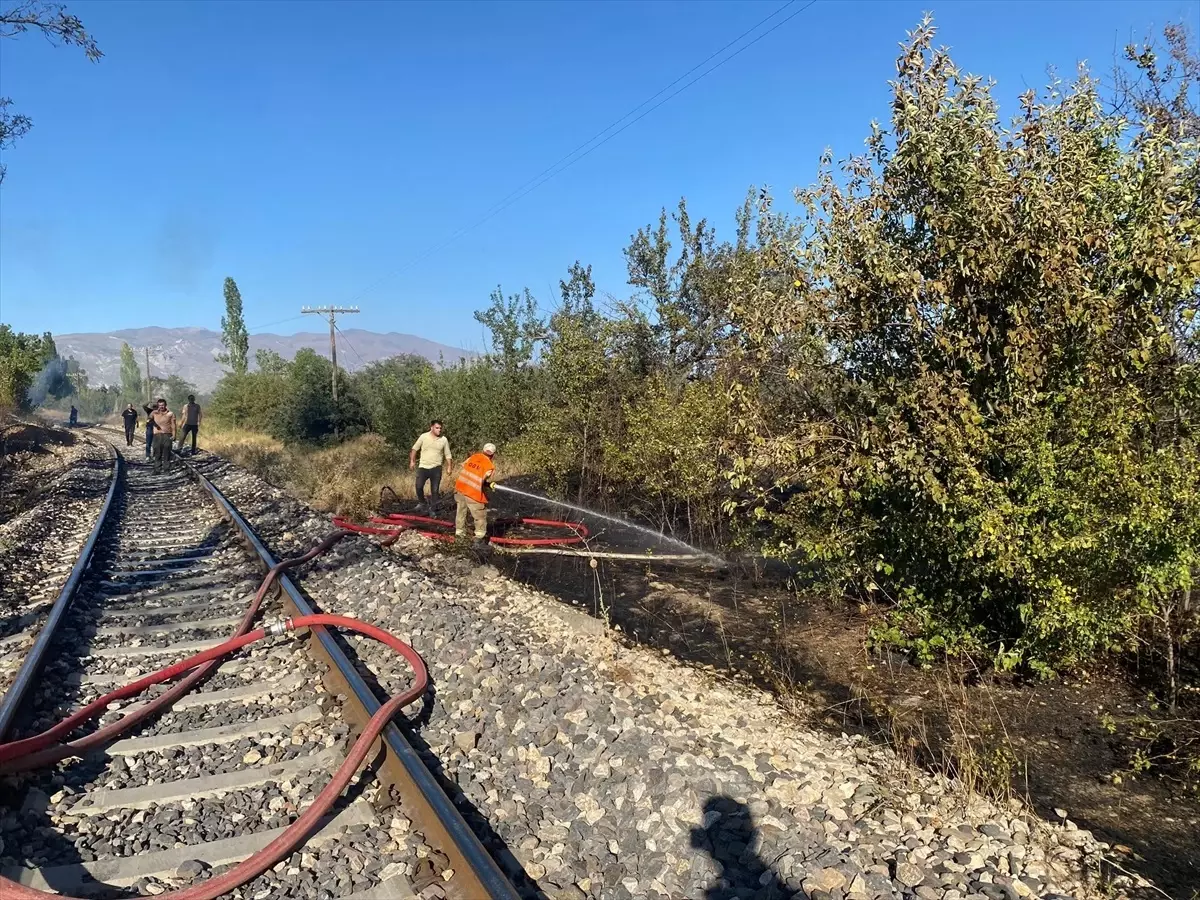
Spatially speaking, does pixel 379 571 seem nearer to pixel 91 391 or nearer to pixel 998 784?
pixel 998 784

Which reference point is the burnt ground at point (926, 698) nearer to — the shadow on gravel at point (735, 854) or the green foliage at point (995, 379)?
the green foliage at point (995, 379)

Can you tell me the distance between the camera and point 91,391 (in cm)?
12244

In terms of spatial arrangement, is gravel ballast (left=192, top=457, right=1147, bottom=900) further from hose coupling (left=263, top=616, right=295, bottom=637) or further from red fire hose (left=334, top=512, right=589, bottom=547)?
red fire hose (left=334, top=512, right=589, bottom=547)

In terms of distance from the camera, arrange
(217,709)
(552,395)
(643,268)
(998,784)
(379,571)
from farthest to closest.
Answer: (643,268), (552,395), (379,571), (217,709), (998,784)

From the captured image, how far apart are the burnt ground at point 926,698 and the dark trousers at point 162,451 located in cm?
1622

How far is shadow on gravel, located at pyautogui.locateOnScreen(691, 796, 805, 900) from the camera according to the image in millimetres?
3625

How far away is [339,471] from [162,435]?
298 inches

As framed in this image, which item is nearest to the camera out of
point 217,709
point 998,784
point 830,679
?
point 998,784

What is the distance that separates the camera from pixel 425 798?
4.00 metres

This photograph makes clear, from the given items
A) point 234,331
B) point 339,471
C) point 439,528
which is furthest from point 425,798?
point 234,331

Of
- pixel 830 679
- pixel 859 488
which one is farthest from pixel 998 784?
pixel 859 488

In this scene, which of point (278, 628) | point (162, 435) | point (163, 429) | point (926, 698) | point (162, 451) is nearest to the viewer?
point (926, 698)

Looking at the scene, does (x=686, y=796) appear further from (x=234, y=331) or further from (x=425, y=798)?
(x=234, y=331)

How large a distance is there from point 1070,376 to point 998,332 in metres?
0.61
